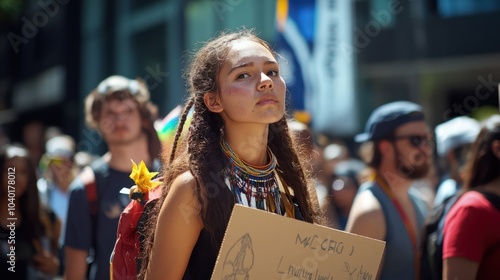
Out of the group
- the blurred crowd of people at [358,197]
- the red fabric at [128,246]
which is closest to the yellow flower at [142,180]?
the red fabric at [128,246]

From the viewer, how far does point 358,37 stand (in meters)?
15.7

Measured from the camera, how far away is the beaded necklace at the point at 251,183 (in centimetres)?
265

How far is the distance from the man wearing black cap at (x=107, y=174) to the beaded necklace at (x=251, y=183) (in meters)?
1.52

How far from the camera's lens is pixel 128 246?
107 inches

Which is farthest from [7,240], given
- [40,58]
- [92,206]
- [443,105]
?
[40,58]

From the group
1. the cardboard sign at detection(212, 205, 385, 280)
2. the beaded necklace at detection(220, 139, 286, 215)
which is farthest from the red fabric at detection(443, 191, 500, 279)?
the beaded necklace at detection(220, 139, 286, 215)

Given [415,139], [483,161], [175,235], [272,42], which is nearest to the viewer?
[175,235]

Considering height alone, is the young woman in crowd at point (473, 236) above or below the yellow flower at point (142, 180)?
below

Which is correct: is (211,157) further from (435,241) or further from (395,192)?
(395,192)

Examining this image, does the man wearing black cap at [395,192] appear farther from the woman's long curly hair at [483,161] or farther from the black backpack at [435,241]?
the woman's long curly hair at [483,161]

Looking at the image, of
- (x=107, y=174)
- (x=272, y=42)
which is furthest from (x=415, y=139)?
(x=272, y=42)

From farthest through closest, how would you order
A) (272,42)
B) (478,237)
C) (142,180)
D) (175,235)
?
(272,42) → (478,237) → (142,180) → (175,235)

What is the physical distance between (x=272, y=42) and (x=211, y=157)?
12.2m

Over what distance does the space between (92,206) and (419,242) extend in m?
1.75
